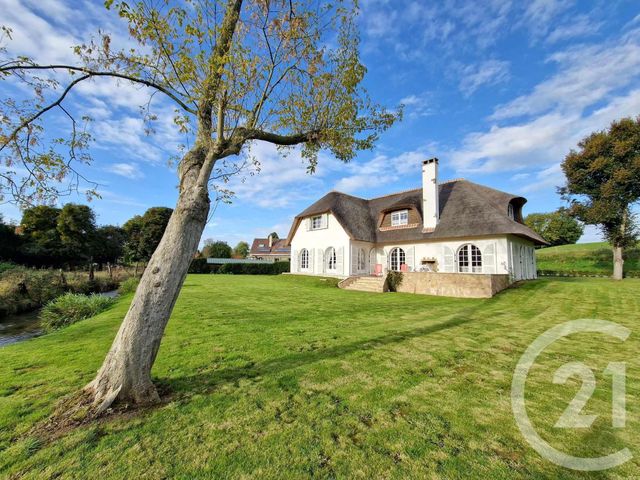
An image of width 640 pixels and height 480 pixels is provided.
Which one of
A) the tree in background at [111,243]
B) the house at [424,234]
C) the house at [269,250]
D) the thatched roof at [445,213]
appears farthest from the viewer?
the house at [269,250]

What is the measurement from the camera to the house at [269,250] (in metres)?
56.4

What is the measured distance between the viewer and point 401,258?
19.5m

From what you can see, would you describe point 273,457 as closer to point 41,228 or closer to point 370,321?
point 370,321

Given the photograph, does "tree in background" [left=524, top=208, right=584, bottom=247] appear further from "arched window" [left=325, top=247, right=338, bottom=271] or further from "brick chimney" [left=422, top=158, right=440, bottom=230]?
"arched window" [left=325, top=247, right=338, bottom=271]

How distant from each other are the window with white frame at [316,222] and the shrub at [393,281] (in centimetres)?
808

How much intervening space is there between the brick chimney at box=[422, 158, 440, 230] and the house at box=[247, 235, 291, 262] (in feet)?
130

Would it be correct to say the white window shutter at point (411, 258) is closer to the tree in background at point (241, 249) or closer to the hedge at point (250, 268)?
the hedge at point (250, 268)

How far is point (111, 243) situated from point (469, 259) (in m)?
32.4

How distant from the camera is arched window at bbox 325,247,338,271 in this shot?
20.6 m

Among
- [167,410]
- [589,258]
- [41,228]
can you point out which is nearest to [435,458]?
[167,410]

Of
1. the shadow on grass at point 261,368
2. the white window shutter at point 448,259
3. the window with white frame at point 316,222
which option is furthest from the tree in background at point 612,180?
the shadow on grass at point 261,368

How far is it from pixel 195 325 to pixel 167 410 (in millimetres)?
4142

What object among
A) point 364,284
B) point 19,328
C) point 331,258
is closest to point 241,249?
point 331,258

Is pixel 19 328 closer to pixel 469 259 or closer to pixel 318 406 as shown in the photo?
pixel 318 406
